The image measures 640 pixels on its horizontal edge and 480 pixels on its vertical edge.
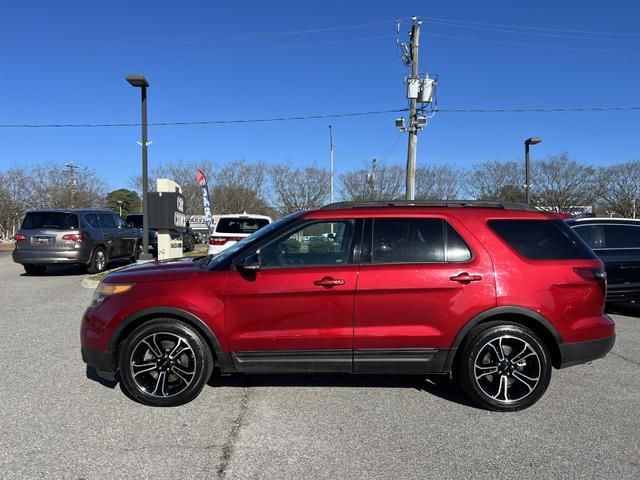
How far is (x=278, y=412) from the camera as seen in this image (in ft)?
13.5

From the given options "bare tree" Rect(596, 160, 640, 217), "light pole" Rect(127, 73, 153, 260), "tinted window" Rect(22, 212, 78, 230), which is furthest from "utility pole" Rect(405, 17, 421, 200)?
"bare tree" Rect(596, 160, 640, 217)

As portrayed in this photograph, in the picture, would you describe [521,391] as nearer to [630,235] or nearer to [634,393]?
[634,393]

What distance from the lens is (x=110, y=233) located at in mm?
14477

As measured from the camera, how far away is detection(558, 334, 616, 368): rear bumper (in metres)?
4.21

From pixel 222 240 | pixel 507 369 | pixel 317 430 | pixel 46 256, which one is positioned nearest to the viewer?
pixel 317 430

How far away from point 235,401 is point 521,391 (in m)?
2.46

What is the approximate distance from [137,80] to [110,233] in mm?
4388

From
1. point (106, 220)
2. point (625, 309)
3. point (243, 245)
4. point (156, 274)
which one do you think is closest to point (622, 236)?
point (625, 309)

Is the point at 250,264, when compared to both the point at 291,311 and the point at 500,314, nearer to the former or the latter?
the point at 291,311

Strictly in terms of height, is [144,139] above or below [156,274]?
above

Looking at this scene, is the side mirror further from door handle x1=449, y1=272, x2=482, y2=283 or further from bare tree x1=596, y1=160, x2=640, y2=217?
bare tree x1=596, y1=160, x2=640, y2=217

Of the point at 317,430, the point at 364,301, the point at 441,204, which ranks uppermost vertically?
the point at 441,204

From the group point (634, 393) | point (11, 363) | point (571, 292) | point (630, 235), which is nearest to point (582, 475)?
point (571, 292)

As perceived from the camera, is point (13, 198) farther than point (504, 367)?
Yes
